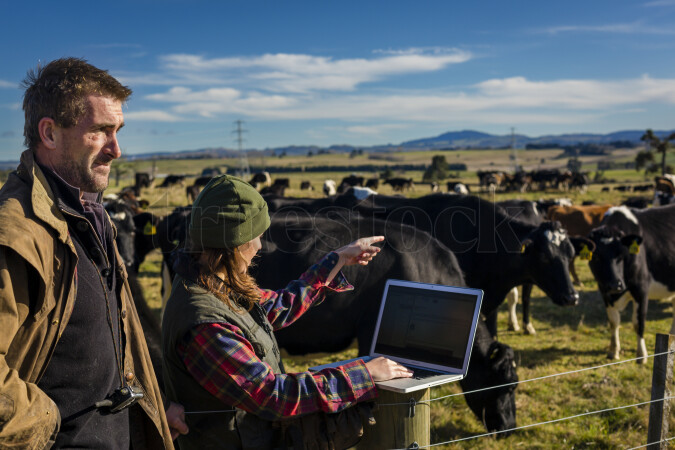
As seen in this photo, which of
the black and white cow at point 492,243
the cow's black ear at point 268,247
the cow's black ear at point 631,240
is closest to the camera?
the cow's black ear at point 268,247

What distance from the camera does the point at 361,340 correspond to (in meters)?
4.96

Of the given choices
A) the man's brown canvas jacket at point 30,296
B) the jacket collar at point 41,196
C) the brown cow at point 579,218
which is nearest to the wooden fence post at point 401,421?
the man's brown canvas jacket at point 30,296

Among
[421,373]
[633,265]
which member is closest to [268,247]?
[421,373]

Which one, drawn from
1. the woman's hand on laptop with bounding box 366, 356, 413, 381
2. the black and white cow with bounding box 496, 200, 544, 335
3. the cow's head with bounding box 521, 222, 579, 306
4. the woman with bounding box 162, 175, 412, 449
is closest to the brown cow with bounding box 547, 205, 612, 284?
the black and white cow with bounding box 496, 200, 544, 335

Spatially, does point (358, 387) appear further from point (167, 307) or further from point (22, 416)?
point (22, 416)

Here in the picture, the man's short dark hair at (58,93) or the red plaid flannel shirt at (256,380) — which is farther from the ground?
the man's short dark hair at (58,93)

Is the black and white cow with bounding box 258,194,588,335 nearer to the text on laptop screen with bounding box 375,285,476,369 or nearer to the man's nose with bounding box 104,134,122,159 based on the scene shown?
the text on laptop screen with bounding box 375,285,476,369

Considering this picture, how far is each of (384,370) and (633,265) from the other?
704cm

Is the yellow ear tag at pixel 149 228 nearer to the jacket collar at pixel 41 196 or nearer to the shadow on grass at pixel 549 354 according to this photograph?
the shadow on grass at pixel 549 354

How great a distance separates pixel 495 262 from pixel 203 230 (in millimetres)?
6388

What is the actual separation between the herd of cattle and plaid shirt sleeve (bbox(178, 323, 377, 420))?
144 centimetres

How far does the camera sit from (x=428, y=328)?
2648mm

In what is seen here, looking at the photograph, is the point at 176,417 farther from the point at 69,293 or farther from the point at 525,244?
the point at 525,244

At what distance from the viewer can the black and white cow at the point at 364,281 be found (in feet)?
14.8
